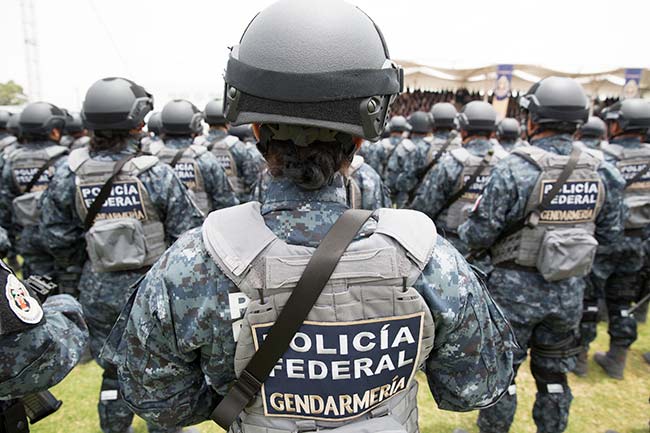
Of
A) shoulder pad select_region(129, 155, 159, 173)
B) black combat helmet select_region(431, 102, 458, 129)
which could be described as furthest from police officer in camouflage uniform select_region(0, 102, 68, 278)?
black combat helmet select_region(431, 102, 458, 129)

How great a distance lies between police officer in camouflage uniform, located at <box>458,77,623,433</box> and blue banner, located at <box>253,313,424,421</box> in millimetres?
2116

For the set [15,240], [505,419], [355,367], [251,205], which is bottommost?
[15,240]

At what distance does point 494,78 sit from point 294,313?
18419mm

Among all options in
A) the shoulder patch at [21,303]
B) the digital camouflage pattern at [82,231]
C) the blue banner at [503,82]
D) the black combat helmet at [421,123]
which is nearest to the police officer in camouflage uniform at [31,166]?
the digital camouflage pattern at [82,231]

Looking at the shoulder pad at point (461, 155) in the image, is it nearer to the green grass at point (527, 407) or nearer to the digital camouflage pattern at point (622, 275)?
the digital camouflage pattern at point (622, 275)

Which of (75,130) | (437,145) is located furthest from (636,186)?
(75,130)

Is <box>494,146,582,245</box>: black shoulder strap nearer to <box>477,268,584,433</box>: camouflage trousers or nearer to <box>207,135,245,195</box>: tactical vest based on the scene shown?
<box>477,268,584,433</box>: camouflage trousers

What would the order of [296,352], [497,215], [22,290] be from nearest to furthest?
[296,352] < [22,290] < [497,215]

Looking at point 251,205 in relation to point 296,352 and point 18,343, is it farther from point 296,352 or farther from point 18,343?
point 18,343

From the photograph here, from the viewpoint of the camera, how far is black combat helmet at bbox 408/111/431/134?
28.2ft

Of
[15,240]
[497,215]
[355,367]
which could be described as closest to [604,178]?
[497,215]

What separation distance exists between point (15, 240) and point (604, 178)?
7.90m

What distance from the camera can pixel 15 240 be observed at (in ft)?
22.5

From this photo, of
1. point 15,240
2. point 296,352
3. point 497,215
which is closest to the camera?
point 296,352
